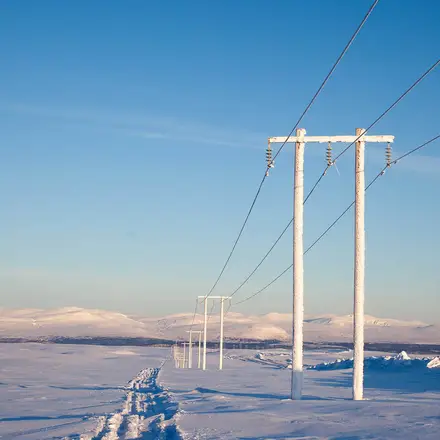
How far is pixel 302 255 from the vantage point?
21469mm

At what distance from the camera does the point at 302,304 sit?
839 inches

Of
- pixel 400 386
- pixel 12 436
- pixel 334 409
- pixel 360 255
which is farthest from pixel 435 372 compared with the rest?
pixel 12 436

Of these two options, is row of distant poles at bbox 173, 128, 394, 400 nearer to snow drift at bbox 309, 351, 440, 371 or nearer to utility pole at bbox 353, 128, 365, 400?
utility pole at bbox 353, 128, 365, 400

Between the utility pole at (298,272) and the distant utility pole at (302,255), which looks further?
the utility pole at (298,272)

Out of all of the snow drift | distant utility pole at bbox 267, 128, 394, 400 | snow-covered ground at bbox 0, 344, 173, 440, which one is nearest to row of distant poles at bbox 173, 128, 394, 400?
distant utility pole at bbox 267, 128, 394, 400

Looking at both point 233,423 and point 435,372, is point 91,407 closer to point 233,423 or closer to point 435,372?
point 233,423

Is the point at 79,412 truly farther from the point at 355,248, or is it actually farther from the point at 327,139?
the point at 327,139

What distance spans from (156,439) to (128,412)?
559cm

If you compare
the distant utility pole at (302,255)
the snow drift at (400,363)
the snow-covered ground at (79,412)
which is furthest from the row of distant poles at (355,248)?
the snow drift at (400,363)

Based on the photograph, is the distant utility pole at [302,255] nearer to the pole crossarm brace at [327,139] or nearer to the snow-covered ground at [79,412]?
the pole crossarm brace at [327,139]

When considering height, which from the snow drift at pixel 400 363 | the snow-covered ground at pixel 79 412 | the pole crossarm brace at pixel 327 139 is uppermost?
the pole crossarm brace at pixel 327 139

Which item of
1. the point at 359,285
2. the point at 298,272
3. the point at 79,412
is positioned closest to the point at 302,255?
the point at 298,272

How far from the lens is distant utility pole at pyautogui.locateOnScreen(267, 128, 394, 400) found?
20.9 meters

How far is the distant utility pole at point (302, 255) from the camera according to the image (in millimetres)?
20891
